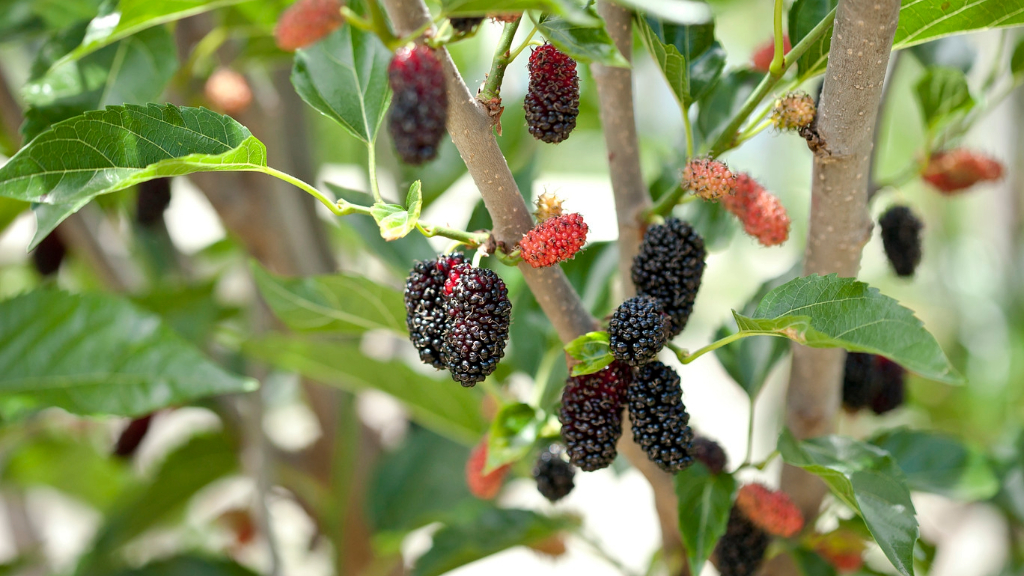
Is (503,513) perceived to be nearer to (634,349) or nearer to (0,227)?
(634,349)

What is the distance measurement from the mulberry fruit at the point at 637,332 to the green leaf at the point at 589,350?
0.01 m

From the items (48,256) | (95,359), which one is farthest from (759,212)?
(48,256)

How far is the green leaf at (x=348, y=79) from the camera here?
483 mm

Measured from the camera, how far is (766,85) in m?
0.44

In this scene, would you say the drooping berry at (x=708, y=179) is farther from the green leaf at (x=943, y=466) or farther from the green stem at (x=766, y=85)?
the green leaf at (x=943, y=466)

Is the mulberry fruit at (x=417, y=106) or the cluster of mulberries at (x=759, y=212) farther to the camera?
the cluster of mulberries at (x=759, y=212)

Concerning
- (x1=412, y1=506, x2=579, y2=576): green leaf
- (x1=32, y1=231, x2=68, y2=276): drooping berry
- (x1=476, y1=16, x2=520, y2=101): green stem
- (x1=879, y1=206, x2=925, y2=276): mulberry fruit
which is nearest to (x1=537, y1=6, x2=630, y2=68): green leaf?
(x1=476, y1=16, x2=520, y2=101): green stem

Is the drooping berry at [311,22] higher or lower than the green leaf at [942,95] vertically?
lower

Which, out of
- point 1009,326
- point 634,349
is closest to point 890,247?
point 634,349

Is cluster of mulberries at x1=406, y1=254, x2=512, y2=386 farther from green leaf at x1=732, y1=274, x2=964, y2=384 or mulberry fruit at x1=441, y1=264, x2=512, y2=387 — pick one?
green leaf at x1=732, y1=274, x2=964, y2=384

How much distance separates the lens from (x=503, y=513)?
72 cm

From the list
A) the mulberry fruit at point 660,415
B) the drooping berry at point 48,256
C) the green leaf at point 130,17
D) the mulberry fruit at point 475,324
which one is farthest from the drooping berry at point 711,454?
the drooping berry at point 48,256

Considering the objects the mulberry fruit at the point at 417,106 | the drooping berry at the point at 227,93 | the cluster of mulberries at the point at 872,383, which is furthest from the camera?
the drooping berry at the point at 227,93

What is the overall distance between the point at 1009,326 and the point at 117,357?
1.69 meters
